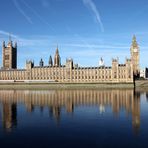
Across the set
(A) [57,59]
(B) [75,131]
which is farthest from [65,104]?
(A) [57,59]

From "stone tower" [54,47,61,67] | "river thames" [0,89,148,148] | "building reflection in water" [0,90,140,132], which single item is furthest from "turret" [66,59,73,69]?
"river thames" [0,89,148,148]

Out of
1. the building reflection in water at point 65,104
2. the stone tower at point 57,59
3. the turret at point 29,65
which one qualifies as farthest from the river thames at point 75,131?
the stone tower at point 57,59

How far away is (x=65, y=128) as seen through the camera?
32906 millimetres

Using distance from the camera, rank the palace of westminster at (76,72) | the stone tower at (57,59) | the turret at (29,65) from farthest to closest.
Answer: the stone tower at (57,59), the turret at (29,65), the palace of westminster at (76,72)

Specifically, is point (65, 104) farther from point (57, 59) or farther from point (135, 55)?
point (57, 59)

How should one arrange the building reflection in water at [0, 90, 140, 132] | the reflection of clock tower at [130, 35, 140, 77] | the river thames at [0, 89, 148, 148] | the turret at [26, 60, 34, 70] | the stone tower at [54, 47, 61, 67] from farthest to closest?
the stone tower at [54, 47, 61, 67] → the turret at [26, 60, 34, 70] → the reflection of clock tower at [130, 35, 140, 77] → the building reflection in water at [0, 90, 140, 132] → the river thames at [0, 89, 148, 148]

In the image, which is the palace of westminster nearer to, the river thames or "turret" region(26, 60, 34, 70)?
"turret" region(26, 60, 34, 70)

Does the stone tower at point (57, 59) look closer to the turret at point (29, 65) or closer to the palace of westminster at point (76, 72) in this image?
the palace of westminster at point (76, 72)

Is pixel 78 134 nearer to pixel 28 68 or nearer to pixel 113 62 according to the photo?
pixel 113 62

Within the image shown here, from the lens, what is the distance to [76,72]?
168625mm

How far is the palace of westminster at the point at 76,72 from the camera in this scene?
156 meters

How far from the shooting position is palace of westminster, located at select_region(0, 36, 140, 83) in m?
156

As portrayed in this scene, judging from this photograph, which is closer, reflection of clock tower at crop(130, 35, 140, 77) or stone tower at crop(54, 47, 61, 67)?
reflection of clock tower at crop(130, 35, 140, 77)

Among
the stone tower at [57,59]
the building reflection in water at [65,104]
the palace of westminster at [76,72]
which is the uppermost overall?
the stone tower at [57,59]
